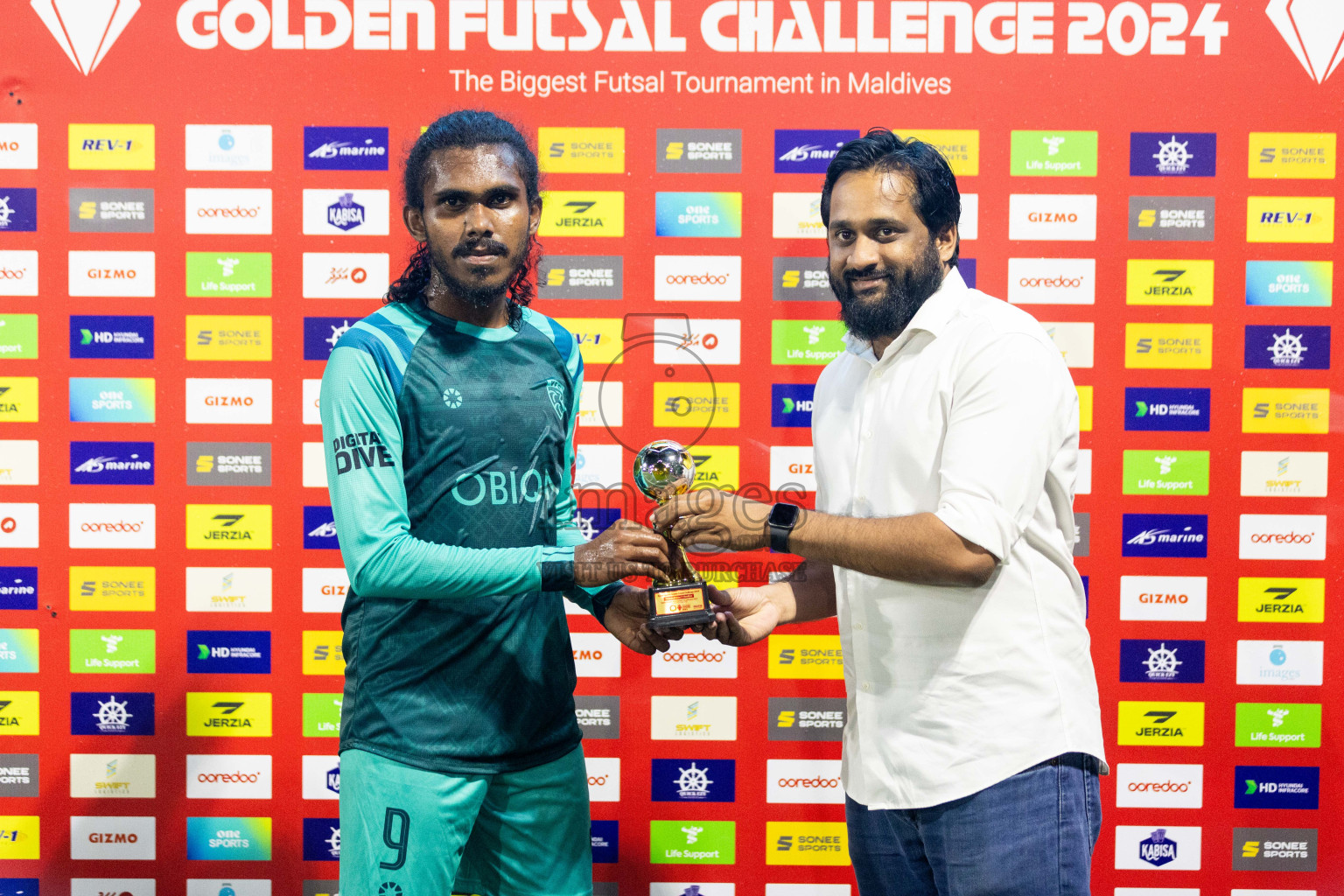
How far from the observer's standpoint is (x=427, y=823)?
166cm

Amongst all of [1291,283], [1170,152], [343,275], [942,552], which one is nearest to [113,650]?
[343,275]

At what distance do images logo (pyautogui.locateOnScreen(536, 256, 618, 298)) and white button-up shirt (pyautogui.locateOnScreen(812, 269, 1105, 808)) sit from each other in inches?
45.0

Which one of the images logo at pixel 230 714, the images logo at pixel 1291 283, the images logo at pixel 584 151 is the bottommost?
the images logo at pixel 230 714

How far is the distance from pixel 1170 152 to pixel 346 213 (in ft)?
8.57

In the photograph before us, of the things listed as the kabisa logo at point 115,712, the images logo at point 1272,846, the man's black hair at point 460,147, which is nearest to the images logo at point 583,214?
the man's black hair at point 460,147

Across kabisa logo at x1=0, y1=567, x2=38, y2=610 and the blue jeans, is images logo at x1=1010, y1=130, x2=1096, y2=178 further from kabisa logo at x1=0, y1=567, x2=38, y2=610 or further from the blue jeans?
kabisa logo at x1=0, y1=567, x2=38, y2=610

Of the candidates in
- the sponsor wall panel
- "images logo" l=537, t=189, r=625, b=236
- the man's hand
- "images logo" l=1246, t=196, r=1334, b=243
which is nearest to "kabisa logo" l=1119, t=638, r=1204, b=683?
the sponsor wall panel

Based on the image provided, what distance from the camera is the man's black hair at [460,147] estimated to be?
67.2 inches

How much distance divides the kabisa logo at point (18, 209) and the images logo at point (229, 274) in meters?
0.51

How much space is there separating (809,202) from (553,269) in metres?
0.84

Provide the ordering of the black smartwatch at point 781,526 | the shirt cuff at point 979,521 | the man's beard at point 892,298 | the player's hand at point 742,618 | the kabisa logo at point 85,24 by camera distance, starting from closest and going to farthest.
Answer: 1. the shirt cuff at point 979,521
2. the black smartwatch at point 781,526
3. the man's beard at point 892,298
4. the player's hand at point 742,618
5. the kabisa logo at point 85,24

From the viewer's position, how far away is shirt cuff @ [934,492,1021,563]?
159 centimetres

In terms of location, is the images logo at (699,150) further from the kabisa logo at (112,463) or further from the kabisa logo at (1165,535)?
the kabisa logo at (112,463)

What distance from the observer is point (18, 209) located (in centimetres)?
272
